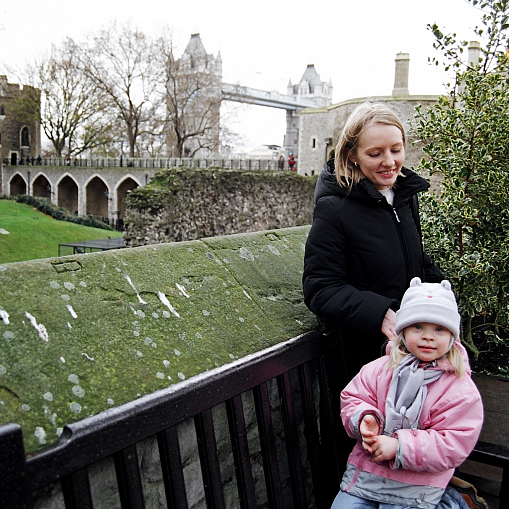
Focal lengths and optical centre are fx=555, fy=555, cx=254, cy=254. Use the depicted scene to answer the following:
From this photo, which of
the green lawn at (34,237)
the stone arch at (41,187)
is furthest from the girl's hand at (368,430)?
the stone arch at (41,187)

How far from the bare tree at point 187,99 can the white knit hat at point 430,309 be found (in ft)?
100

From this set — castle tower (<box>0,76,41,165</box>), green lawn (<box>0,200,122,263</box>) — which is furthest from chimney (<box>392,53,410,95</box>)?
castle tower (<box>0,76,41,165</box>)

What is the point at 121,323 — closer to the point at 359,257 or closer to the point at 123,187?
the point at 359,257

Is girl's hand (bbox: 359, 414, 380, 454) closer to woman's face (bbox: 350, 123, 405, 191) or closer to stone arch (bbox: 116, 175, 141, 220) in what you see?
woman's face (bbox: 350, 123, 405, 191)

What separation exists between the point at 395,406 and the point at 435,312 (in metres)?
0.32

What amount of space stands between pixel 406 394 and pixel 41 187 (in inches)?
1812

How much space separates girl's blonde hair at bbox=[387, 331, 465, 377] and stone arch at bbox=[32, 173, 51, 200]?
145ft

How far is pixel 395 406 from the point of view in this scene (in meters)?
1.71

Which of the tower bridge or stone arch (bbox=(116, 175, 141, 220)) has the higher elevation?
the tower bridge

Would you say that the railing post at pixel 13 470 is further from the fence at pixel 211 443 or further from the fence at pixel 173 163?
the fence at pixel 173 163

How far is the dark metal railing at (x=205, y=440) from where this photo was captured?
1.11m

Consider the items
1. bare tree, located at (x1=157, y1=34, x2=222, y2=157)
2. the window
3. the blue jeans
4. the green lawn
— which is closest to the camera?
the blue jeans

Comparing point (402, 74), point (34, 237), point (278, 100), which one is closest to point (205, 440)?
point (34, 237)

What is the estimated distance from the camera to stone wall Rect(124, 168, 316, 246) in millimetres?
11695
